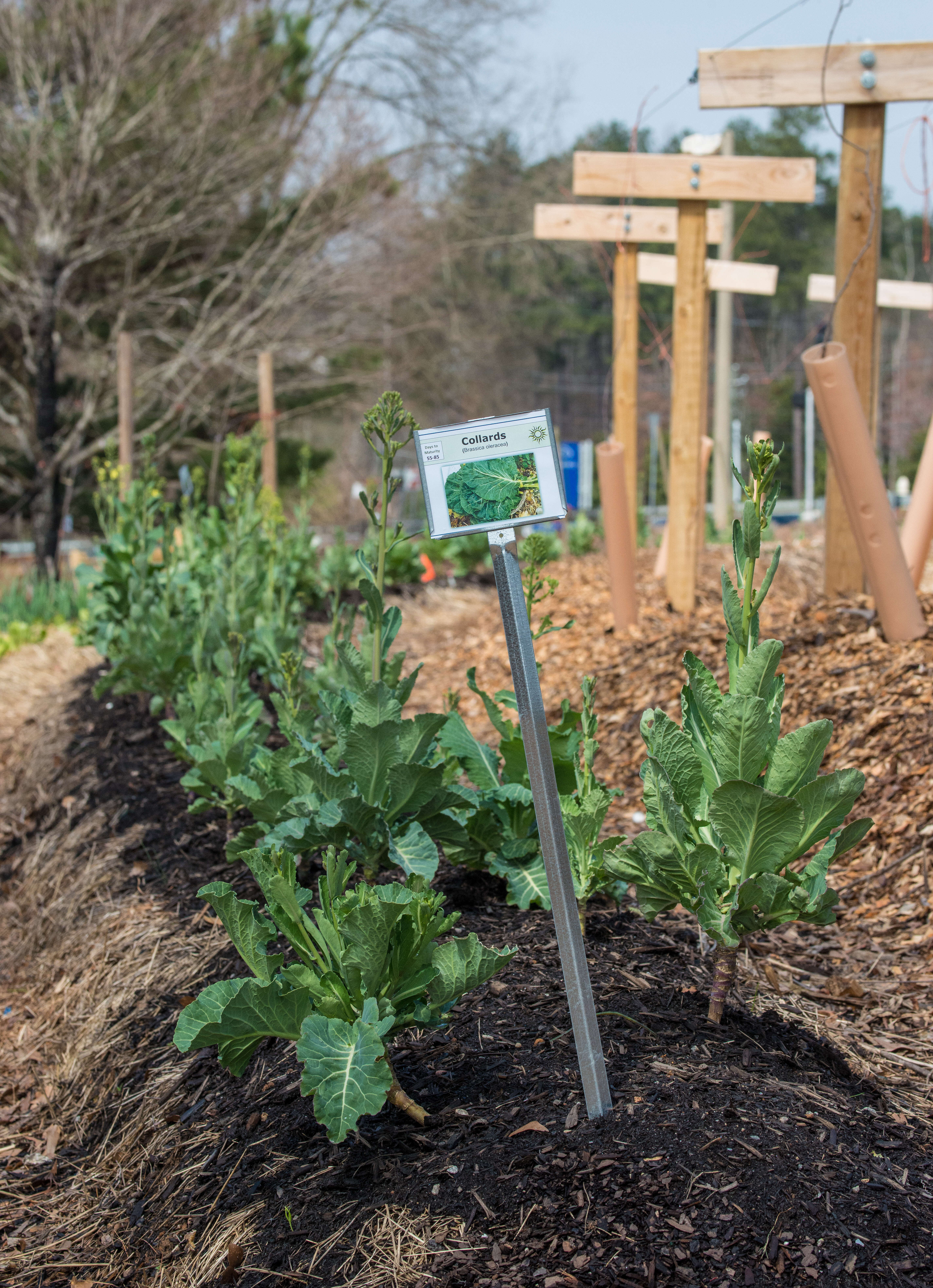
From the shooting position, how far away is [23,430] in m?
13.6

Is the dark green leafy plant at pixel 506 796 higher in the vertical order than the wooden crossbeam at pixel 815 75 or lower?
lower

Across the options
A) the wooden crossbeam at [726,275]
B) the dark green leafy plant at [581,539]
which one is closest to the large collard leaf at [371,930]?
the wooden crossbeam at [726,275]

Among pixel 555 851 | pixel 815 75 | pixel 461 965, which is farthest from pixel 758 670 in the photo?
pixel 815 75

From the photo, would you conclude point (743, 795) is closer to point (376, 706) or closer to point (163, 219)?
point (376, 706)

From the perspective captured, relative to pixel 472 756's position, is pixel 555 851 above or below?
above

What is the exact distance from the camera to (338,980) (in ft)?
6.28

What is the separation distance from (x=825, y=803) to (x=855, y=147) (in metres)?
3.62

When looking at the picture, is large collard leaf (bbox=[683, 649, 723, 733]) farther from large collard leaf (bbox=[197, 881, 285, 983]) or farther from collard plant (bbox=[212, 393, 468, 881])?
large collard leaf (bbox=[197, 881, 285, 983])

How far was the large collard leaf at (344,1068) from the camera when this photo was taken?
5.50ft

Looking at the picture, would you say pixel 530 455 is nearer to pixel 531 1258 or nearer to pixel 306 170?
pixel 531 1258

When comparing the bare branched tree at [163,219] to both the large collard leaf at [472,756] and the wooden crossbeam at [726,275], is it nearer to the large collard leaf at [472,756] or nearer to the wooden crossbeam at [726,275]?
the wooden crossbeam at [726,275]

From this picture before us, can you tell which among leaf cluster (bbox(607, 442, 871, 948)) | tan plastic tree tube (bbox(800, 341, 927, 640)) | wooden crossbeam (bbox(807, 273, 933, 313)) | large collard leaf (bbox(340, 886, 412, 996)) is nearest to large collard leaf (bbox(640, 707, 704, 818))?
leaf cluster (bbox(607, 442, 871, 948))

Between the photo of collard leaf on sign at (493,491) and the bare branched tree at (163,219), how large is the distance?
11049 millimetres

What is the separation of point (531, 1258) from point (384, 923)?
1.77 feet
